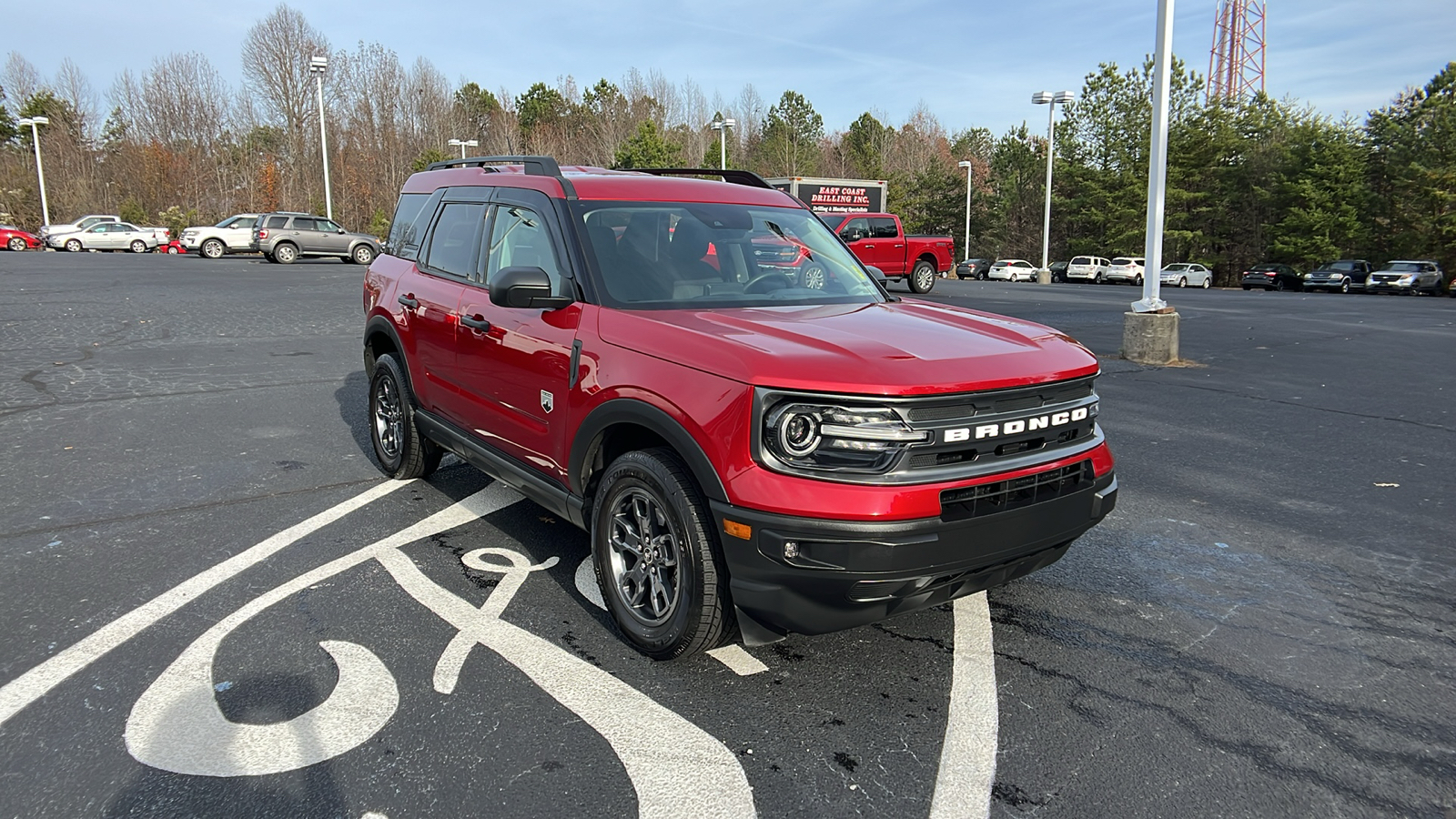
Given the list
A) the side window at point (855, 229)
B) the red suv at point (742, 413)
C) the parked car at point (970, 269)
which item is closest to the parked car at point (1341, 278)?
the parked car at point (970, 269)

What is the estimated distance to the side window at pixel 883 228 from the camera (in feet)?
79.7

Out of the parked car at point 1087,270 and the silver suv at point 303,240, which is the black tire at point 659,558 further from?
the parked car at point 1087,270

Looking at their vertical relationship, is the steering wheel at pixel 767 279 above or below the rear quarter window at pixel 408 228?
below

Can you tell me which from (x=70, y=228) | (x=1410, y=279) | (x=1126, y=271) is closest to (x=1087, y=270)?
(x=1126, y=271)

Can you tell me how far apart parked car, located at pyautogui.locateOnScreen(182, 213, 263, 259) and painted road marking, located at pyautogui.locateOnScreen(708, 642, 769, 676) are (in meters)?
37.1

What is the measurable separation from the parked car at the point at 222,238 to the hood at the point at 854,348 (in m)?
36.8

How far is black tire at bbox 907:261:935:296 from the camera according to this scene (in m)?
24.7

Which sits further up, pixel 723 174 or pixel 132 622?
pixel 723 174

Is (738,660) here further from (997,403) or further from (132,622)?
(132,622)

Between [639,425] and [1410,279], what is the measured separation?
46179 millimetres

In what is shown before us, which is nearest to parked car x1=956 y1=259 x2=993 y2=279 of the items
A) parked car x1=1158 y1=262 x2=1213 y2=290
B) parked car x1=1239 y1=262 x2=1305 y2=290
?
parked car x1=1158 y1=262 x2=1213 y2=290

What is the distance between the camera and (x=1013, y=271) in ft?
171

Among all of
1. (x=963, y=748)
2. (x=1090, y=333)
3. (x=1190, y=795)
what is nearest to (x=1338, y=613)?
(x=1190, y=795)

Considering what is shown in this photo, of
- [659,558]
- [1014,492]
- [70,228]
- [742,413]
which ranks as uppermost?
[70,228]
